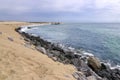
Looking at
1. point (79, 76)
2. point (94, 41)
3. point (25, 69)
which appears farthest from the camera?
point (94, 41)

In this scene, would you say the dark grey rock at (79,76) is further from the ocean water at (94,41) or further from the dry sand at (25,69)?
the ocean water at (94,41)

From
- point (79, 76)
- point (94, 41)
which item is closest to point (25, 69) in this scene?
point (79, 76)

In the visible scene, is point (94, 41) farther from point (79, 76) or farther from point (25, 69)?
point (25, 69)

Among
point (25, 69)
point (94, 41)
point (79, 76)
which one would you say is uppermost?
point (25, 69)

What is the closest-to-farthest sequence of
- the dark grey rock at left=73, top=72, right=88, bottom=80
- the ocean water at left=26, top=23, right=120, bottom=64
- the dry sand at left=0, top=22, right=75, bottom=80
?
the dry sand at left=0, top=22, right=75, bottom=80 → the dark grey rock at left=73, top=72, right=88, bottom=80 → the ocean water at left=26, top=23, right=120, bottom=64

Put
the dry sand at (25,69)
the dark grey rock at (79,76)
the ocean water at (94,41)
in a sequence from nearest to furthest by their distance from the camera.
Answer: the dry sand at (25,69)
the dark grey rock at (79,76)
the ocean water at (94,41)

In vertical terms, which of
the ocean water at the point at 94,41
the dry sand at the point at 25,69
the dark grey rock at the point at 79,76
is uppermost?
the dry sand at the point at 25,69

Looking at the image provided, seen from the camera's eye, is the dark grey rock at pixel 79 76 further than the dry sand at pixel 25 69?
Yes

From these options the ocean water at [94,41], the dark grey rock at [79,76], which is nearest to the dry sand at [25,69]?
the dark grey rock at [79,76]

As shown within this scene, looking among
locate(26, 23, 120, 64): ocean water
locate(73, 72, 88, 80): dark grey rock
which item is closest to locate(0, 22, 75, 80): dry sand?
locate(73, 72, 88, 80): dark grey rock

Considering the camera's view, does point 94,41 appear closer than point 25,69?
No

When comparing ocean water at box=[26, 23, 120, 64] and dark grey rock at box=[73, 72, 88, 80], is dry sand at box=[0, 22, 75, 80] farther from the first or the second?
ocean water at box=[26, 23, 120, 64]

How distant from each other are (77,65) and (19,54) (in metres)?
4.63

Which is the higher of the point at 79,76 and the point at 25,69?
the point at 25,69
